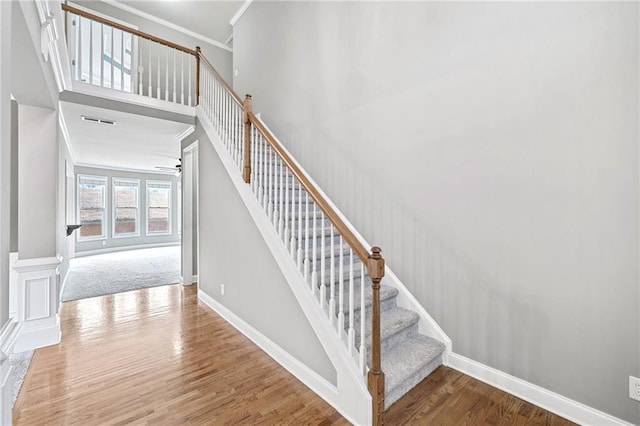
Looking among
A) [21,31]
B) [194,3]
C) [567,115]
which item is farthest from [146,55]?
[567,115]

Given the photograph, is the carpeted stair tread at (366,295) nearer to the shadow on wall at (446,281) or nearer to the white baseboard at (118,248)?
the shadow on wall at (446,281)

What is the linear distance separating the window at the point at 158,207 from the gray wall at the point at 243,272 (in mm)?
7099

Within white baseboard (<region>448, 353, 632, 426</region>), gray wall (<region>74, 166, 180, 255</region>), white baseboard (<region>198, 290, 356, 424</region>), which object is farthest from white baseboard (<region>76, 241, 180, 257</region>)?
white baseboard (<region>448, 353, 632, 426</region>)

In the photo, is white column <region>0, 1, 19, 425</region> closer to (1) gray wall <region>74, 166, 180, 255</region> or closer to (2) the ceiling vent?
(2) the ceiling vent

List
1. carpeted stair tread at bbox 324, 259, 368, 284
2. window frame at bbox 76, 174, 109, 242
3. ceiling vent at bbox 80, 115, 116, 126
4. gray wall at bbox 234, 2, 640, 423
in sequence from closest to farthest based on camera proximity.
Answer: gray wall at bbox 234, 2, 640, 423
carpeted stair tread at bbox 324, 259, 368, 284
ceiling vent at bbox 80, 115, 116, 126
window frame at bbox 76, 174, 109, 242

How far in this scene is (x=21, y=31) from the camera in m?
1.81

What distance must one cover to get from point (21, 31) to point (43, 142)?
1457mm

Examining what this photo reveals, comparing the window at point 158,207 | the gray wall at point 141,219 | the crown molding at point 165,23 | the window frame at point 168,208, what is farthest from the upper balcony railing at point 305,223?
the window at point 158,207

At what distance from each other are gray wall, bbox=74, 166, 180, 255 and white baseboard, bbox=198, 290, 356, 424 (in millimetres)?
7554

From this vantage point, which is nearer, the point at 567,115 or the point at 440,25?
the point at 567,115

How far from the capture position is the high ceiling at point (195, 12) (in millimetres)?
5066

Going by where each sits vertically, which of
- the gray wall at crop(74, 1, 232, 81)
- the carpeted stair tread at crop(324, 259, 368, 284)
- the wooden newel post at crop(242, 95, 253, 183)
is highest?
the gray wall at crop(74, 1, 232, 81)

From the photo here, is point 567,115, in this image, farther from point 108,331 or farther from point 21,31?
point 108,331

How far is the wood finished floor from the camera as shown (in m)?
1.81
